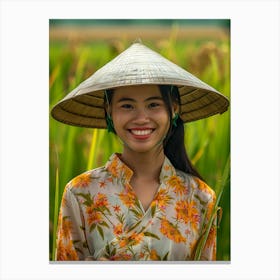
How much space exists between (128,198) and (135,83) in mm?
399

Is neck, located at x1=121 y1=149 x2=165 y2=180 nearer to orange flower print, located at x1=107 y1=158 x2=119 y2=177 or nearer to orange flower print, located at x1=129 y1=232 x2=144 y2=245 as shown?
orange flower print, located at x1=107 y1=158 x2=119 y2=177

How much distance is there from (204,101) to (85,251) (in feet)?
2.04

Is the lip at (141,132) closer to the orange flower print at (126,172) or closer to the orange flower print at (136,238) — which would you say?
the orange flower print at (126,172)

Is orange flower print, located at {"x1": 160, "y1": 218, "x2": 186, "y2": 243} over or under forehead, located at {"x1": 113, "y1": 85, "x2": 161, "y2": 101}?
under

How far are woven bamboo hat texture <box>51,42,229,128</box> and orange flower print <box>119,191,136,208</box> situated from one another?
254 mm

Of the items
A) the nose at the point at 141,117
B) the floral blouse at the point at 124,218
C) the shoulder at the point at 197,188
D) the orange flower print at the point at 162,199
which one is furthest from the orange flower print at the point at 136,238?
the nose at the point at 141,117

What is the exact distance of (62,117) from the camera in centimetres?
228

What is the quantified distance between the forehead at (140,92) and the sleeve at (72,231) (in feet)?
1.21

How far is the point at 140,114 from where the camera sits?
7.02 ft

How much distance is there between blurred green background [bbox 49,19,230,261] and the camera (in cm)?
233

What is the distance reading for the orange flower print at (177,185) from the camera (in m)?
2.23

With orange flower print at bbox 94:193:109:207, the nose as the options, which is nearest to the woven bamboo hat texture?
the nose

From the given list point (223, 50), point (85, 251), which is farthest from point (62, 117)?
point (223, 50)

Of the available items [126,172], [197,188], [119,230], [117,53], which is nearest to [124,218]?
[119,230]
